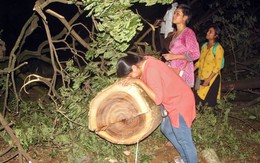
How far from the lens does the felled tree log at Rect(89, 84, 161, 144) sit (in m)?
3.18

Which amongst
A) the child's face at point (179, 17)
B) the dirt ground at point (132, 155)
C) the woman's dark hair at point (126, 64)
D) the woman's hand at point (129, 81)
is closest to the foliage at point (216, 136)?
the dirt ground at point (132, 155)

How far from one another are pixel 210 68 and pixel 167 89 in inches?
71.1

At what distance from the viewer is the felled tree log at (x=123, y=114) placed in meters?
3.18

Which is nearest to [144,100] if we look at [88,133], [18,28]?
[88,133]

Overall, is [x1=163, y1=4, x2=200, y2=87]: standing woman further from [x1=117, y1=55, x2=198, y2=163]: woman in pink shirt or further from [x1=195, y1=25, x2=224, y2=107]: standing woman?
[x1=195, y1=25, x2=224, y2=107]: standing woman

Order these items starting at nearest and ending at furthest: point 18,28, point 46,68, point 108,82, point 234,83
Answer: point 108,82 < point 234,83 < point 46,68 < point 18,28

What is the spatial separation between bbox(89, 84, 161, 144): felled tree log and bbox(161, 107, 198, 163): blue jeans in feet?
0.68

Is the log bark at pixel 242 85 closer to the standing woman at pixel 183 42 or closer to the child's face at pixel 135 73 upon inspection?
the standing woman at pixel 183 42

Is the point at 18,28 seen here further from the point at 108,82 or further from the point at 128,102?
the point at 128,102

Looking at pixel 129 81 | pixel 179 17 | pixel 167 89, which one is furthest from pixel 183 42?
Result: pixel 129 81

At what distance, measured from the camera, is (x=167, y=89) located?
3.08m

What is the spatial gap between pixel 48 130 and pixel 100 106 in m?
1.07

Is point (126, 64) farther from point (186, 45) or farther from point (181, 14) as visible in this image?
point (181, 14)

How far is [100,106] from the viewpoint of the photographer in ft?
11.1
